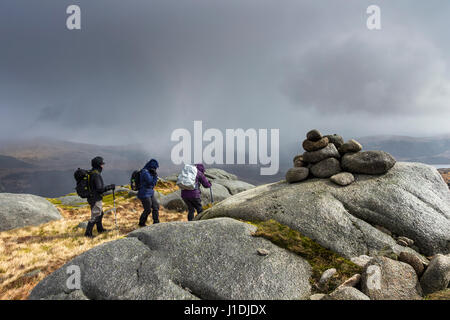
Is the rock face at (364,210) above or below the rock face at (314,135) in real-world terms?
below

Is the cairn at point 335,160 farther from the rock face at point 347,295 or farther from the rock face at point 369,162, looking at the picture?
the rock face at point 347,295

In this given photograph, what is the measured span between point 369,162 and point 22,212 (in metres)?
30.1

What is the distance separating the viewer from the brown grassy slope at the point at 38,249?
9031 millimetres

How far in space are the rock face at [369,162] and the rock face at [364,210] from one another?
1.37 feet

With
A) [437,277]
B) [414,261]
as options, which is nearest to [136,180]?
[414,261]

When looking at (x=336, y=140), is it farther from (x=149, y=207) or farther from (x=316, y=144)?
(x=149, y=207)

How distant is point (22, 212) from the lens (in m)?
19.9

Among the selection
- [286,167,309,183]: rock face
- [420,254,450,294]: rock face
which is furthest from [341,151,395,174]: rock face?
[420,254,450,294]: rock face

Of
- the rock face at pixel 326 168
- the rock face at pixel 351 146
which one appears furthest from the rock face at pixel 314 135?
the rock face at pixel 351 146

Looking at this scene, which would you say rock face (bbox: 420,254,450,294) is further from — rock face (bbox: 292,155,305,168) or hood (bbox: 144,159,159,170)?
hood (bbox: 144,159,159,170)

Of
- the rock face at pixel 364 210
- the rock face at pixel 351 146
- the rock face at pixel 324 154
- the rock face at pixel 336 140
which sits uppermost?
the rock face at pixel 336 140

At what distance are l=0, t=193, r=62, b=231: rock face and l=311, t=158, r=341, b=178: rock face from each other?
26.3 meters
